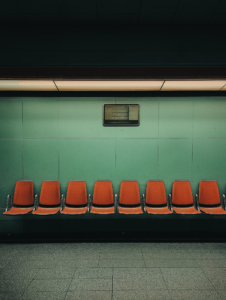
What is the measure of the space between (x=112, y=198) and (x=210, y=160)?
212 centimetres

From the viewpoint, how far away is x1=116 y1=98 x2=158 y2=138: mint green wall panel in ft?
Result: 14.6

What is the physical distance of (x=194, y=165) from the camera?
447cm

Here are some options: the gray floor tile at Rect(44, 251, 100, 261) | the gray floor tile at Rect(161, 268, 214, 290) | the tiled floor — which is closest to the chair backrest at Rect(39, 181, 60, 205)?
the tiled floor

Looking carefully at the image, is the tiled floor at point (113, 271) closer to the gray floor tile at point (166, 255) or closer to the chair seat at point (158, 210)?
the gray floor tile at point (166, 255)

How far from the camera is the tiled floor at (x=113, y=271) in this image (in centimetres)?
256

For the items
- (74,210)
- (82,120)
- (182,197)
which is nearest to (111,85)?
(82,120)

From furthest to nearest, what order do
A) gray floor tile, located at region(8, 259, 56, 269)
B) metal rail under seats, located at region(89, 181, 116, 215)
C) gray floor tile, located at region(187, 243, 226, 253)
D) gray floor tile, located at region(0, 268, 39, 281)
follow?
metal rail under seats, located at region(89, 181, 116, 215), gray floor tile, located at region(187, 243, 226, 253), gray floor tile, located at region(8, 259, 56, 269), gray floor tile, located at region(0, 268, 39, 281)

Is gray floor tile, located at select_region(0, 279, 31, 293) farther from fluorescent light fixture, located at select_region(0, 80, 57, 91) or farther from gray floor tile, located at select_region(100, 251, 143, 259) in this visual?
fluorescent light fixture, located at select_region(0, 80, 57, 91)

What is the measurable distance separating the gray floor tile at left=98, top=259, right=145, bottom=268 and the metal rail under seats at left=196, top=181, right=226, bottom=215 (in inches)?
67.1

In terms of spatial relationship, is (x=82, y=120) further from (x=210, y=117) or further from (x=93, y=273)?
(x=93, y=273)

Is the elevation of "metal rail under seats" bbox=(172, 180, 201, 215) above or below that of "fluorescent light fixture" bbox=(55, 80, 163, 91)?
below

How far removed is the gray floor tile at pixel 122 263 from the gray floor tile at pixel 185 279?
1.16 ft

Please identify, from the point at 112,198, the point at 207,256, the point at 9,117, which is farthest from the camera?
the point at 9,117

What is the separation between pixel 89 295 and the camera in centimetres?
252
